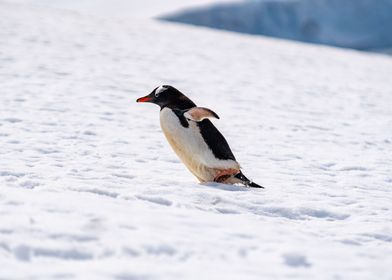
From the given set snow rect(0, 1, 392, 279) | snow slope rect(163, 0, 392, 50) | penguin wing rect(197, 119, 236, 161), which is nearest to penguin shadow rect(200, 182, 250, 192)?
snow rect(0, 1, 392, 279)

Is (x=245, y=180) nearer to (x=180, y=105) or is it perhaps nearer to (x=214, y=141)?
(x=214, y=141)

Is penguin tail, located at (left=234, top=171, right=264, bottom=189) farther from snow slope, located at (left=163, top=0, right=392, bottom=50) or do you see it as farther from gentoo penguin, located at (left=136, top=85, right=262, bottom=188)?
snow slope, located at (left=163, top=0, right=392, bottom=50)

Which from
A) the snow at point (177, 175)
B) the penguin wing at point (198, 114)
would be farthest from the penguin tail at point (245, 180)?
the penguin wing at point (198, 114)

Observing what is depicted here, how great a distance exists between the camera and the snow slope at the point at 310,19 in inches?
861

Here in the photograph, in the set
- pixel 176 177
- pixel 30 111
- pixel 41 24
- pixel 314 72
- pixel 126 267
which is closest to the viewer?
pixel 126 267

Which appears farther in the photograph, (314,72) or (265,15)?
(265,15)

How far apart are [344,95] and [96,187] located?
6883mm

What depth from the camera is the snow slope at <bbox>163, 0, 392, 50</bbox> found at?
2188 cm

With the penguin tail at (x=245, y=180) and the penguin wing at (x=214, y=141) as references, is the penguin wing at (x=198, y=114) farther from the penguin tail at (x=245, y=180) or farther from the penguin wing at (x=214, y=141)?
the penguin tail at (x=245, y=180)

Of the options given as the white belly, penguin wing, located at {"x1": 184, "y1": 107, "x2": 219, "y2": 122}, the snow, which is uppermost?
penguin wing, located at {"x1": 184, "y1": 107, "x2": 219, "y2": 122}

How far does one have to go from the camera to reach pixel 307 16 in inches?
883

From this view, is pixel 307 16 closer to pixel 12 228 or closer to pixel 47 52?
pixel 47 52

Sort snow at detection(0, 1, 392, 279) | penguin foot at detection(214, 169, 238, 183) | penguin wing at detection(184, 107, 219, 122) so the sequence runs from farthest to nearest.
Answer: 1. penguin foot at detection(214, 169, 238, 183)
2. penguin wing at detection(184, 107, 219, 122)
3. snow at detection(0, 1, 392, 279)

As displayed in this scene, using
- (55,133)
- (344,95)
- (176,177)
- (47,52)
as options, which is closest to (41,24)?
(47,52)
